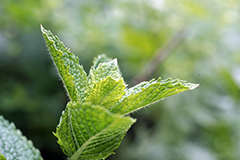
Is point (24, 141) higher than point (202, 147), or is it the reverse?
point (202, 147)

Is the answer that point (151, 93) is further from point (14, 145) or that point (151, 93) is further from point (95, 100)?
point (14, 145)

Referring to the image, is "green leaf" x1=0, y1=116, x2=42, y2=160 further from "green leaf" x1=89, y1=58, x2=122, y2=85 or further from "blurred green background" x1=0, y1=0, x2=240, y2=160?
"blurred green background" x1=0, y1=0, x2=240, y2=160

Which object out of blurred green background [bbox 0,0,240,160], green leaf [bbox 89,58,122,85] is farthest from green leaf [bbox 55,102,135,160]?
blurred green background [bbox 0,0,240,160]

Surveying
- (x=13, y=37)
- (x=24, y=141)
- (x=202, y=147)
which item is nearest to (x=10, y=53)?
(x=13, y=37)

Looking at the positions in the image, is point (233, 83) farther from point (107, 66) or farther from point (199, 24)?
point (107, 66)

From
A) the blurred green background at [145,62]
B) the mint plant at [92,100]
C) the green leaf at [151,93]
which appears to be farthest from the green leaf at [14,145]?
the blurred green background at [145,62]

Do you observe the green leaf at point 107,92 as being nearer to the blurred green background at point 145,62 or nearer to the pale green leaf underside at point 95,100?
the pale green leaf underside at point 95,100

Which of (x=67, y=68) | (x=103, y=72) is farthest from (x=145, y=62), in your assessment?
(x=67, y=68)
